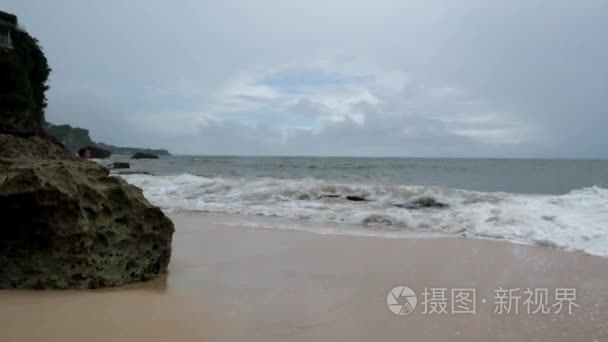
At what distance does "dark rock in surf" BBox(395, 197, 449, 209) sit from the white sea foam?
170 mm

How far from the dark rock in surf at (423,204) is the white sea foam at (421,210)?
17cm

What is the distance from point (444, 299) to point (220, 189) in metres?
11.2

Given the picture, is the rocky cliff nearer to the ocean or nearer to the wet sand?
the wet sand

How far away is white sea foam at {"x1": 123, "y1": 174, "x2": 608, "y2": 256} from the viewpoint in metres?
6.77

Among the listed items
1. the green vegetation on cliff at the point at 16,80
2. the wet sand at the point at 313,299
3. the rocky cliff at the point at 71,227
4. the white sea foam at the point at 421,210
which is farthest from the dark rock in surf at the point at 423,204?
the green vegetation on cliff at the point at 16,80

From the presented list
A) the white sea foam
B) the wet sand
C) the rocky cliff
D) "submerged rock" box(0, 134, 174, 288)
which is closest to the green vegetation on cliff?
the rocky cliff

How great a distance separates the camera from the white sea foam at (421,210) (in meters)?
6.77

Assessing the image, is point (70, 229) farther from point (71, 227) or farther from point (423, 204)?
point (423, 204)

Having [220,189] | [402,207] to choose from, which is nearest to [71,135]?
[220,189]

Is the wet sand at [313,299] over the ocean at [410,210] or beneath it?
beneath

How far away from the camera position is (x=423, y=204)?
1070cm

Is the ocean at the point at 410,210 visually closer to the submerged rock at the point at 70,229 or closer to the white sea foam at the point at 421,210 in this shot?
the white sea foam at the point at 421,210

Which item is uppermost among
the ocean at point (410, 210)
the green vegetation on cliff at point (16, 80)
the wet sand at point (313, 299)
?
the green vegetation on cliff at point (16, 80)

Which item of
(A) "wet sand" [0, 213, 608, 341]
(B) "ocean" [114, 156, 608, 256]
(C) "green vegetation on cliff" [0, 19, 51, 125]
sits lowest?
(A) "wet sand" [0, 213, 608, 341]
